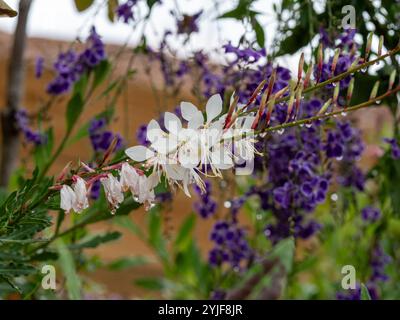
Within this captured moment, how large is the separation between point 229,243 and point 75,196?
759mm

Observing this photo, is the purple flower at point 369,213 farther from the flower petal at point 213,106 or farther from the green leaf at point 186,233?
the flower petal at point 213,106

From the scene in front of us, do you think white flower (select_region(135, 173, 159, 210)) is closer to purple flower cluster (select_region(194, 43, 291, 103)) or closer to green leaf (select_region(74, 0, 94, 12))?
purple flower cluster (select_region(194, 43, 291, 103))

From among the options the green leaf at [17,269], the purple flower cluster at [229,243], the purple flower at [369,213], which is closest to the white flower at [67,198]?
the green leaf at [17,269]

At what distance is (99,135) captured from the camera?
1215 mm

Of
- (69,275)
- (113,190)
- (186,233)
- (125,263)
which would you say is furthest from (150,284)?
(113,190)

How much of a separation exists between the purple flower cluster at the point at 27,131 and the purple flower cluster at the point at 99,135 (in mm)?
191

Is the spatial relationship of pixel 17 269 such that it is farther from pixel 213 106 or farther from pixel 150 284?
pixel 150 284

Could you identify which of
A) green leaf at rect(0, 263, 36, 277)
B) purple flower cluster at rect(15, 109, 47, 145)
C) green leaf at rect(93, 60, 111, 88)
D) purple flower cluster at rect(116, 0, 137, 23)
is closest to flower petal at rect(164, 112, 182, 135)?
green leaf at rect(0, 263, 36, 277)

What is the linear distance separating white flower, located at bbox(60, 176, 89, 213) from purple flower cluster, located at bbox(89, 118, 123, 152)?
604 millimetres

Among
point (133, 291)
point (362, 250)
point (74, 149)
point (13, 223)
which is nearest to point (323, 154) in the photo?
point (13, 223)

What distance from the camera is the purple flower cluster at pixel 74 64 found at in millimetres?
1203

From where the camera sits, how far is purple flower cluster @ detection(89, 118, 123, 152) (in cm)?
121
